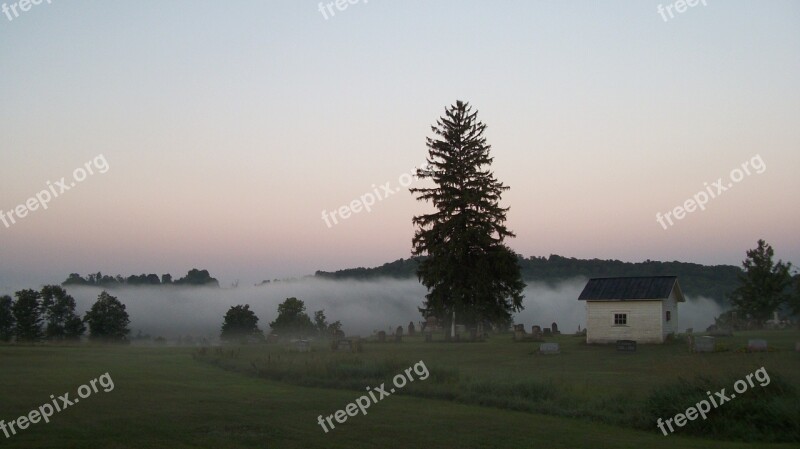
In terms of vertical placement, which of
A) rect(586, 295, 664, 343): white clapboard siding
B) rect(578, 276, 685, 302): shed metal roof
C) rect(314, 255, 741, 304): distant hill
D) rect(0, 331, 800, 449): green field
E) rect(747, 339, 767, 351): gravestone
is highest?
rect(314, 255, 741, 304): distant hill

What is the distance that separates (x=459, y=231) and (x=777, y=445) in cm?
4117

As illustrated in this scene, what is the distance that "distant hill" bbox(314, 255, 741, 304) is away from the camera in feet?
379

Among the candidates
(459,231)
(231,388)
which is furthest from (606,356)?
(231,388)

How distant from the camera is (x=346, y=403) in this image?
69.6 feet

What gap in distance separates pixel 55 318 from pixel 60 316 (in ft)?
1.67

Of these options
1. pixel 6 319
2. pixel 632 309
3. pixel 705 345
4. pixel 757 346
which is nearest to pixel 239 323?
pixel 6 319

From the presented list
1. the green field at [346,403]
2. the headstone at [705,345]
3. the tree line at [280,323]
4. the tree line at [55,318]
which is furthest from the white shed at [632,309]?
the tree line at [55,318]

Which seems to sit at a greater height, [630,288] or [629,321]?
[630,288]

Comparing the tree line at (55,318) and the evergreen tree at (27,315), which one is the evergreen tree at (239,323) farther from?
the evergreen tree at (27,315)

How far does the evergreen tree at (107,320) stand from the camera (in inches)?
2872

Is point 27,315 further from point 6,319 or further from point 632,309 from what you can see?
point 632,309

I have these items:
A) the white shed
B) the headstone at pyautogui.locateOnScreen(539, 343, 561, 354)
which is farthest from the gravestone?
the headstone at pyautogui.locateOnScreen(539, 343, 561, 354)

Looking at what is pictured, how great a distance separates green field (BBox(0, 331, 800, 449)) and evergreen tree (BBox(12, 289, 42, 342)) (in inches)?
1477

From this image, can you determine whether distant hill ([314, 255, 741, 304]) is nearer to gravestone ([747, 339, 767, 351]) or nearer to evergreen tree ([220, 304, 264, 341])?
evergreen tree ([220, 304, 264, 341])
